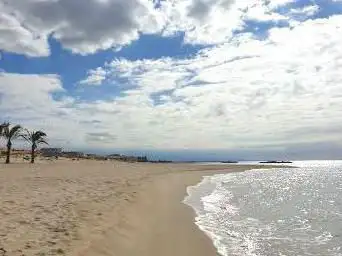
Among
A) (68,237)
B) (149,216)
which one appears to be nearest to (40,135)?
(149,216)

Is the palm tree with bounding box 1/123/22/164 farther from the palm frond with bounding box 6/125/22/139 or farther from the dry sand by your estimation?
the dry sand

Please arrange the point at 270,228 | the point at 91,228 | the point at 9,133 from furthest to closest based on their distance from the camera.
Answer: the point at 9,133, the point at 270,228, the point at 91,228

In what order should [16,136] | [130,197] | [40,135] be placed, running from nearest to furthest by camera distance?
[130,197] → [16,136] → [40,135]

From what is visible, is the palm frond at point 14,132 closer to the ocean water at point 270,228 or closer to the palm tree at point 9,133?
the palm tree at point 9,133

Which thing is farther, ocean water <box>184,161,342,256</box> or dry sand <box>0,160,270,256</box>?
ocean water <box>184,161,342,256</box>

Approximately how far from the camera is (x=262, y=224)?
58.3 ft

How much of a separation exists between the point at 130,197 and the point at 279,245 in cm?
1033

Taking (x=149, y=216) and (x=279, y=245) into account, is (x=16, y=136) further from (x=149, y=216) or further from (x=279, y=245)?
(x=279, y=245)

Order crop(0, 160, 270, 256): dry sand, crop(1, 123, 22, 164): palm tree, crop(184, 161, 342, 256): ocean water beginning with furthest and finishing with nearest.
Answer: crop(1, 123, 22, 164): palm tree → crop(184, 161, 342, 256): ocean water → crop(0, 160, 270, 256): dry sand

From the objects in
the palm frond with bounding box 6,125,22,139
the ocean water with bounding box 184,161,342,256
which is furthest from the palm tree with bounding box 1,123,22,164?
the ocean water with bounding box 184,161,342,256

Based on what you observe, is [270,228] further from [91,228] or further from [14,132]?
[14,132]

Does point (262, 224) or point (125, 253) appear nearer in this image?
point (125, 253)

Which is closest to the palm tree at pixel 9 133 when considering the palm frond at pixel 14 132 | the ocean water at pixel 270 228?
the palm frond at pixel 14 132

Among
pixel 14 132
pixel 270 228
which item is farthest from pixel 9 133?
pixel 270 228
